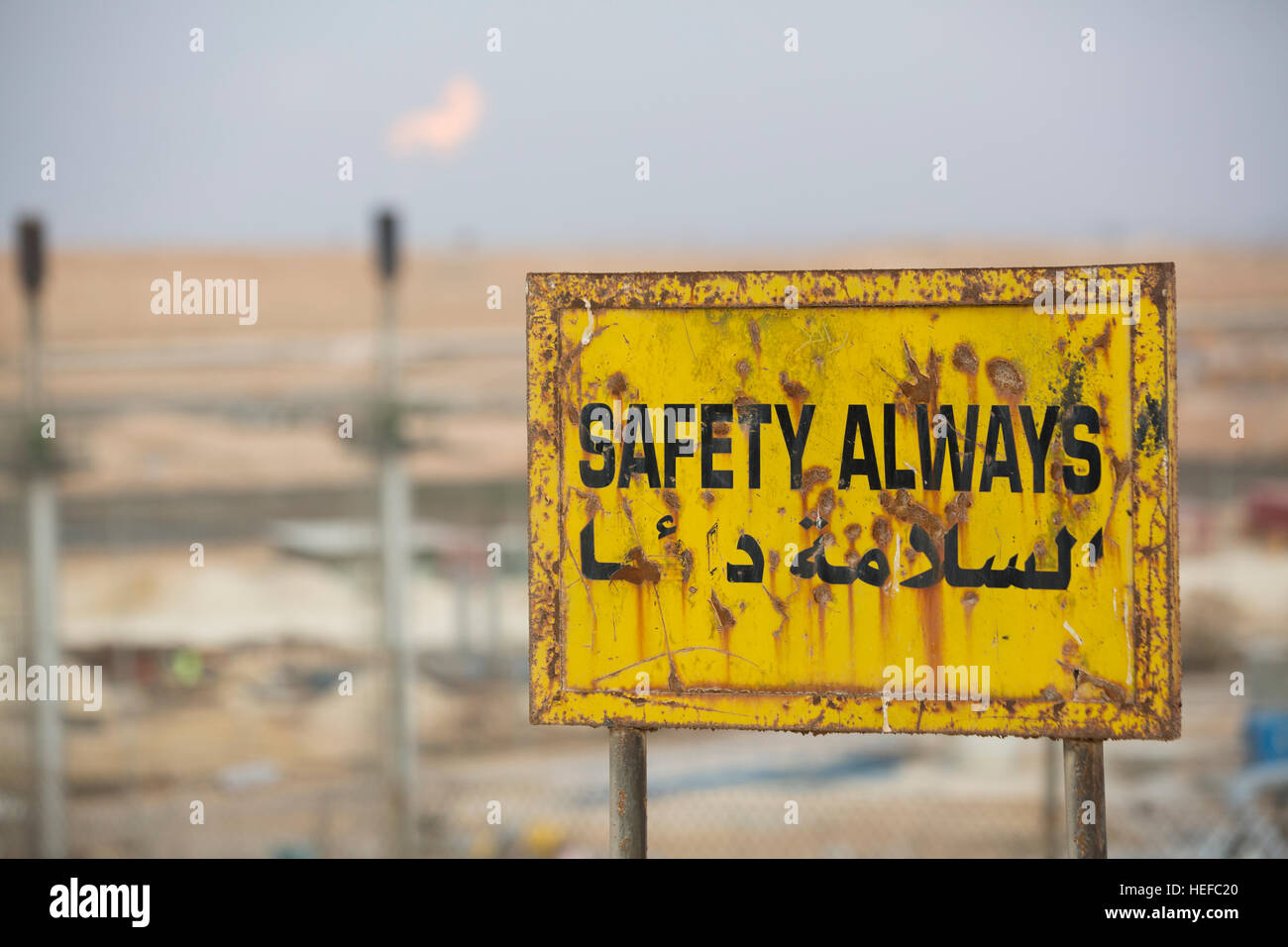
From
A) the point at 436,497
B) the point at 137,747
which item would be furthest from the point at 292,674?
the point at 436,497

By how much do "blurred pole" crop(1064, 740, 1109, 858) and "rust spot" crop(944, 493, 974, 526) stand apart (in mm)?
439

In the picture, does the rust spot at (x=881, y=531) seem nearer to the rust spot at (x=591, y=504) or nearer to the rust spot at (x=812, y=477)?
the rust spot at (x=812, y=477)

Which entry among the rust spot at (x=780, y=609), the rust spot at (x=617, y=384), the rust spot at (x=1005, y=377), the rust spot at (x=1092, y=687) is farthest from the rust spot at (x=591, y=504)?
the rust spot at (x=1092, y=687)

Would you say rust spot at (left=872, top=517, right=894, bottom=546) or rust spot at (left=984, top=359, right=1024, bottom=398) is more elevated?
rust spot at (left=984, top=359, right=1024, bottom=398)

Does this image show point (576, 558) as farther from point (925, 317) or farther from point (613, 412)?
point (925, 317)

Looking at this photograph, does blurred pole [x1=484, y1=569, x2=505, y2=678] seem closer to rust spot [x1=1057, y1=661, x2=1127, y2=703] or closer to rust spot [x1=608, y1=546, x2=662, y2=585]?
rust spot [x1=608, y1=546, x2=662, y2=585]

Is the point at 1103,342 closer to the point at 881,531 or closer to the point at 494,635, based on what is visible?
the point at 881,531

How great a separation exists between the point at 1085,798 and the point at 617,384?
1118 mm

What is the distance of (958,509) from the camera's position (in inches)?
87.7

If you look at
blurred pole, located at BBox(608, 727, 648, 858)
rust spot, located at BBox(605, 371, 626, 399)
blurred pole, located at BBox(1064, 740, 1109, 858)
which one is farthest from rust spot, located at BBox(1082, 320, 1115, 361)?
blurred pole, located at BBox(608, 727, 648, 858)

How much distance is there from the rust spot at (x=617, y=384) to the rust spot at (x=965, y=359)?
61 centimetres

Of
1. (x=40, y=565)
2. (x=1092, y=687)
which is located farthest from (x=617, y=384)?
(x=40, y=565)

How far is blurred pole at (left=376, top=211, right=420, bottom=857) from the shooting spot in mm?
5645

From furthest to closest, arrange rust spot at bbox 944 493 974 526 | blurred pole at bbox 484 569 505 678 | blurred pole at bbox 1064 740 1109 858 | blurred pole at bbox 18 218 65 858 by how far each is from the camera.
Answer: blurred pole at bbox 484 569 505 678
blurred pole at bbox 18 218 65 858
rust spot at bbox 944 493 974 526
blurred pole at bbox 1064 740 1109 858
